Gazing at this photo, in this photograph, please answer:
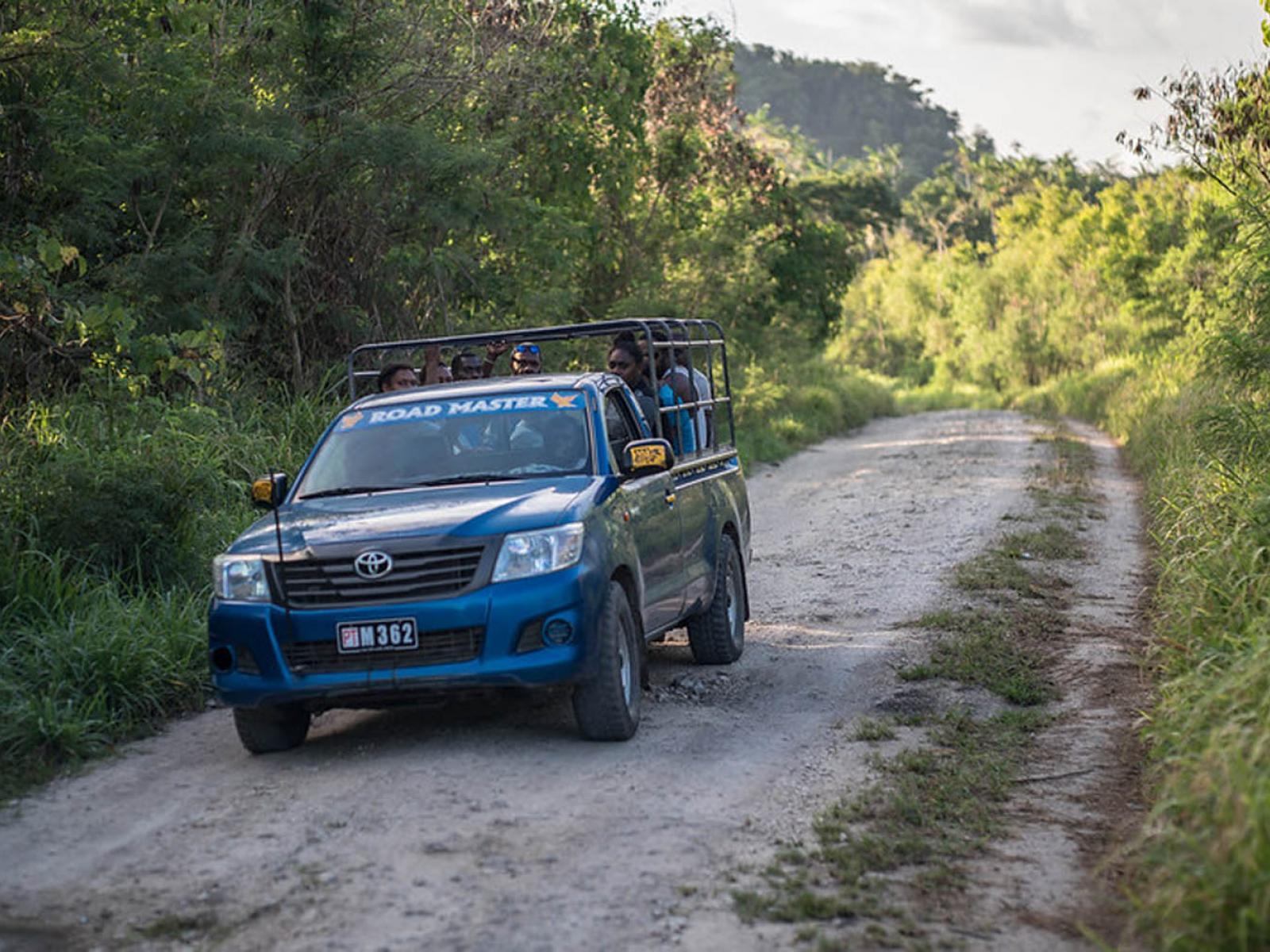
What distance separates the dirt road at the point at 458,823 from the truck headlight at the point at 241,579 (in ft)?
2.51

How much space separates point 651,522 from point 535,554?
4.47ft

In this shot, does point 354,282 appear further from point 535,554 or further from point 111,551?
point 535,554

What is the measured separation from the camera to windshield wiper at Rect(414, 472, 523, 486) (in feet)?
27.6

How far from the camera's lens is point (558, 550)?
746 centimetres

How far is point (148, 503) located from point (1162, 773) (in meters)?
6.53

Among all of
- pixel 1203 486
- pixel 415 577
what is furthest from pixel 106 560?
pixel 1203 486

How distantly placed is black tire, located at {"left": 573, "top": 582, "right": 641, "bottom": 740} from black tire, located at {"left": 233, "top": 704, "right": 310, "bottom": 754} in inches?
52.2

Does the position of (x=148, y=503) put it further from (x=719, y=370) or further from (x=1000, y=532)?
(x=719, y=370)

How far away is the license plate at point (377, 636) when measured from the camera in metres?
7.34

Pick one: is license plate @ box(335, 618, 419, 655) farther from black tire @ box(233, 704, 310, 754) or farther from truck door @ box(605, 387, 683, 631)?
truck door @ box(605, 387, 683, 631)

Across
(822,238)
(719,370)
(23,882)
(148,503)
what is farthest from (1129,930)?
(822,238)

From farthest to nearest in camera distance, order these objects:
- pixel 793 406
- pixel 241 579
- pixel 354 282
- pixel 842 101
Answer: pixel 842 101, pixel 793 406, pixel 354 282, pixel 241 579

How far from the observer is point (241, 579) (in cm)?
769

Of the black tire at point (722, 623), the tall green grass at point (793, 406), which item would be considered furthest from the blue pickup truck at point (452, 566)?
the tall green grass at point (793, 406)
